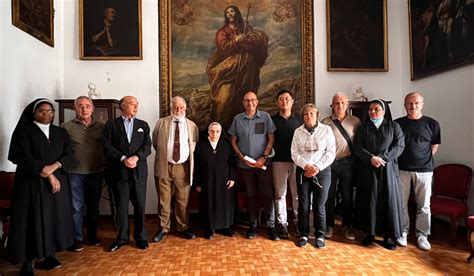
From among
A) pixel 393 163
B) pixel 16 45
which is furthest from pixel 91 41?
pixel 393 163

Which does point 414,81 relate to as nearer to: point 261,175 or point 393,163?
point 393,163

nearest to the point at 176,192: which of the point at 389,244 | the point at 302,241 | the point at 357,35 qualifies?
the point at 302,241

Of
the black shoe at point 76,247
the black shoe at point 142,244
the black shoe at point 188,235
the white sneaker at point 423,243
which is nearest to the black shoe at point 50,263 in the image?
the black shoe at point 76,247

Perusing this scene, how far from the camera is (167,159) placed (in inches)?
150

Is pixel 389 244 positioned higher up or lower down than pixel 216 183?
lower down

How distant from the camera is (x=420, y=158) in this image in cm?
357

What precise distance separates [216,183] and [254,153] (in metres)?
0.63

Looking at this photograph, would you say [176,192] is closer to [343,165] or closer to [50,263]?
[50,263]

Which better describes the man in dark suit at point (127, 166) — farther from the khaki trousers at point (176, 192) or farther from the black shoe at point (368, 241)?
the black shoe at point (368, 241)

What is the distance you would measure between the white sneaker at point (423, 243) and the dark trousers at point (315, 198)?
112 cm

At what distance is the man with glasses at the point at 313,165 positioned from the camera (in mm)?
3510

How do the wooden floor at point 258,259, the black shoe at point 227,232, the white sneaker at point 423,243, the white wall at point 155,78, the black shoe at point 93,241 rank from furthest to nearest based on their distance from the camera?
the white wall at point 155,78 < the black shoe at point 227,232 < the black shoe at point 93,241 < the white sneaker at point 423,243 < the wooden floor at point 258,259

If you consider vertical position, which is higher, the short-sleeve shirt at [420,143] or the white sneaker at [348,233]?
the short-sleeve shirt at [420,143]

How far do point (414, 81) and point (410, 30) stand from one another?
92 cm
